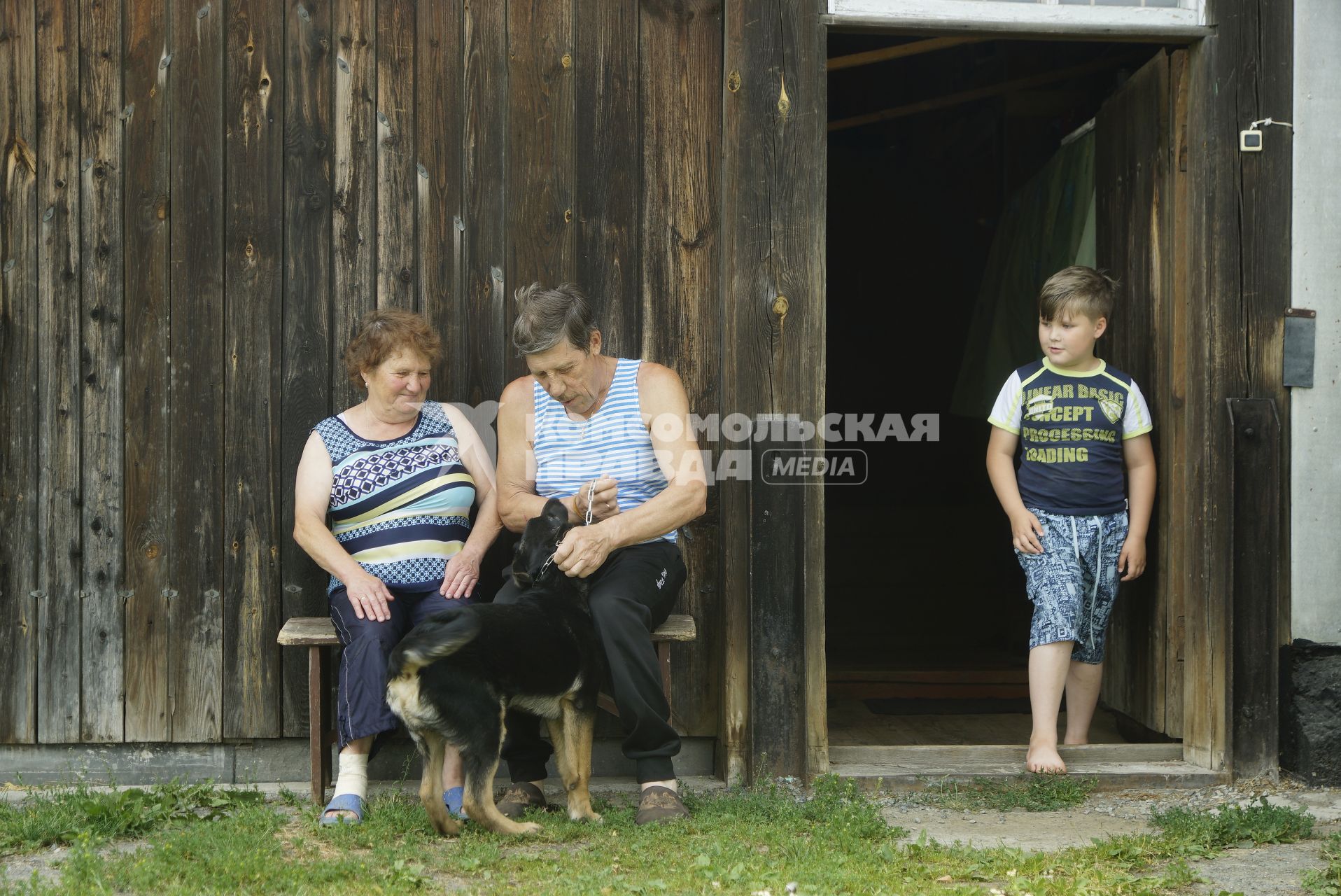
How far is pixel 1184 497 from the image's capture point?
3.92 metres

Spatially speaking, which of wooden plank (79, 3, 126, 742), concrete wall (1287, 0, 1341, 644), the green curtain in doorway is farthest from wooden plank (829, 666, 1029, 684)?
wooden plank (79, 3, 126, 742)

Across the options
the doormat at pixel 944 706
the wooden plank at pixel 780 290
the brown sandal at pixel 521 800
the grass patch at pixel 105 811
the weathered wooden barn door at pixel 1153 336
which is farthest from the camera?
the doormat at pixel 944 706

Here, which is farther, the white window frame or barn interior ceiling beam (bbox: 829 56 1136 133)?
barn interior ceiling beam (bbox: 829 56 1136 133)

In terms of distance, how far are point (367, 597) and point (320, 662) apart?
281 mm

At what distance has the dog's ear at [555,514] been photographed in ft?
10.9

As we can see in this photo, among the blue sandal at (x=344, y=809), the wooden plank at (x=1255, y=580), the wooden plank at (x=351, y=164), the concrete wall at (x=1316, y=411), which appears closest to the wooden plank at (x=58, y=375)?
the wooden plank at (x=351, y=164)

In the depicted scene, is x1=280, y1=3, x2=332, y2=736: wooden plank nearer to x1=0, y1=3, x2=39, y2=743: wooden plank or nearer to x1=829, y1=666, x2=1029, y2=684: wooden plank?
x1=0, y1=3, x2=39, y2=743: wooden plank

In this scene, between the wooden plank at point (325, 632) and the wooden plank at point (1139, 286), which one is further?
the wooden plank at point (1139, 286)

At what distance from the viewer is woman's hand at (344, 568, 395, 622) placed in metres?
3.40

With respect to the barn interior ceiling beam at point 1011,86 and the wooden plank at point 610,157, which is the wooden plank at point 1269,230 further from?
the wooden plank at point 610,157

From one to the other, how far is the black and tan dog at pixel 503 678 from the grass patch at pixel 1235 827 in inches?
65.0

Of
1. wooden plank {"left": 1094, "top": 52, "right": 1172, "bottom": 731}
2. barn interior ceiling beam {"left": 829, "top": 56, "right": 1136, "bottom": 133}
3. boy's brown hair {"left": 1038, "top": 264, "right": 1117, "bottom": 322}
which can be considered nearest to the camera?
boy's brown hair {"left": 1038, "top": 264, "right": 1117, "bottom": 322}

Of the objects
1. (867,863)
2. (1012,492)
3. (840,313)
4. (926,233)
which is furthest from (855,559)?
(867,863)

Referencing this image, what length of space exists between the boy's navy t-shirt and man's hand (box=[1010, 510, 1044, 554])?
0.07m
